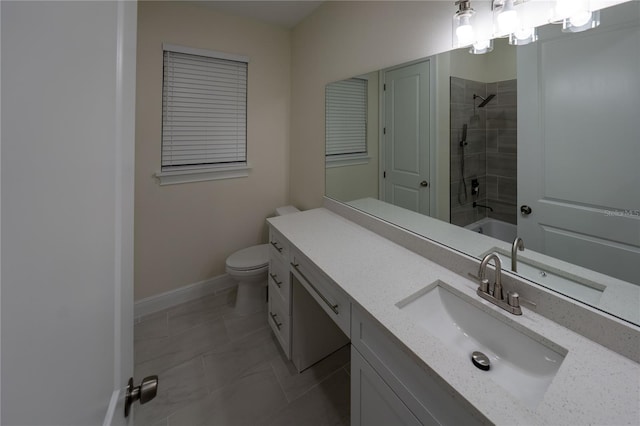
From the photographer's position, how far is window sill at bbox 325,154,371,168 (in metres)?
1.94

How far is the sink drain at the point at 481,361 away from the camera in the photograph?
86 centimetres

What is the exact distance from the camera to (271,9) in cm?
233

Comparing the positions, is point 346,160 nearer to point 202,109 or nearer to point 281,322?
point 281,322

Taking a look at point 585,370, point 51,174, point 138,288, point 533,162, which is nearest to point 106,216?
point 51,174

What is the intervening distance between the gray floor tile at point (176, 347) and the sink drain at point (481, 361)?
174cm

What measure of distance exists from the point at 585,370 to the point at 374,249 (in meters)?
0.90

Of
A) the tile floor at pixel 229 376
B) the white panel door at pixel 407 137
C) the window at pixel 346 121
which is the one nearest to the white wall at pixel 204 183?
the tile floor at pixel 229 376

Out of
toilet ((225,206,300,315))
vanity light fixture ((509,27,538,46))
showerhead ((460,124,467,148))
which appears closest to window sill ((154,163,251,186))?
toilet ((225,206,300,315))

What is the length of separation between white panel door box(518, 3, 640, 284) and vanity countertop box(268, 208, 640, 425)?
0.94 ft

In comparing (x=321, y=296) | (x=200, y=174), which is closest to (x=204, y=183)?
(x=200, y=174)

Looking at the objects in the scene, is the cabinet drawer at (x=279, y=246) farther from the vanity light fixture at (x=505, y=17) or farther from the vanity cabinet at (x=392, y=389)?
the vanity light fixture at (x=505, y=17)

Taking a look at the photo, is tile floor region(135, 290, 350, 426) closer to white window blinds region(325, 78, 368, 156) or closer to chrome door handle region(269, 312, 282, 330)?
chrome door handle region(269, 312, 282, 330)

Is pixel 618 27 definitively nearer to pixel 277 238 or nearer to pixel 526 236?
pixel 526 236

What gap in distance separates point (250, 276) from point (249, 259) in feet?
0.55
